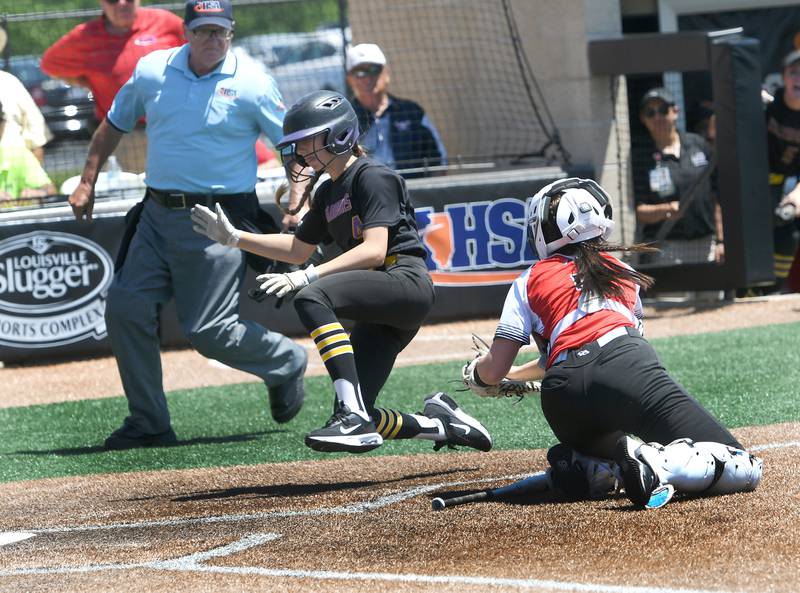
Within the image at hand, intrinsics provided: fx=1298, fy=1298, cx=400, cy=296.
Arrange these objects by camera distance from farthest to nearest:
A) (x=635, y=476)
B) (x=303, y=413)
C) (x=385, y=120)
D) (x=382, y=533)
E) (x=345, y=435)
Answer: (x=385, y=120) → (x=303, y=413) → (x=345, y=435) → (x=382, y=533) → (x=635, y=476)

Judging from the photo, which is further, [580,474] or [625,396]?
[580,474]

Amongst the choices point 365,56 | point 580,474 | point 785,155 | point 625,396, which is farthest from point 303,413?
point 785,155

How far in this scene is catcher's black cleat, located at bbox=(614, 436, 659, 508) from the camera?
174 inches

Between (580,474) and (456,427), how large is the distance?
1.18 metres

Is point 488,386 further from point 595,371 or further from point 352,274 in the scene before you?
point 352,274

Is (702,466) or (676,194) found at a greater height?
(702,466)

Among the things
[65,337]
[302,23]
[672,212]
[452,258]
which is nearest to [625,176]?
[672,212]

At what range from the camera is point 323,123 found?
5.59m

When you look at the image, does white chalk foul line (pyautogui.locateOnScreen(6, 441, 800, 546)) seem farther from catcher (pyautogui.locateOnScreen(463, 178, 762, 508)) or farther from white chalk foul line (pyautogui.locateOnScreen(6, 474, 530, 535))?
catcher (pyautogui.locateOnScreen(463, 178, 762, 508))

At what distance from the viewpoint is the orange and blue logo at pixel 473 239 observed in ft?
36.9

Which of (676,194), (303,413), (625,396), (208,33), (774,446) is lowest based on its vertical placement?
(303,413)

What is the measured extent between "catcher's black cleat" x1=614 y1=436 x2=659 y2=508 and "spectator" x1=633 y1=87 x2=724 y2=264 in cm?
731

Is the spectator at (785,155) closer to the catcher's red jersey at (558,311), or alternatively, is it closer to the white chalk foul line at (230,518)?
the catcher's red jersey at (558,311)

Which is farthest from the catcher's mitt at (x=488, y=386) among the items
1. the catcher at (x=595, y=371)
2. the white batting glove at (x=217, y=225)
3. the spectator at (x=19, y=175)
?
the spectator at (x=19, y=175)
